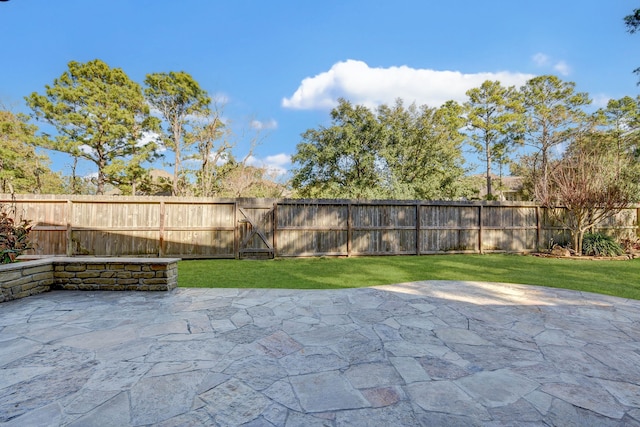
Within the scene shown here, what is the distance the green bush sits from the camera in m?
8.11

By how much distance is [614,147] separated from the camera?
57.9ft

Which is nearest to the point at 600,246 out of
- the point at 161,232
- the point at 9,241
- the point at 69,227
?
the point at 161,232

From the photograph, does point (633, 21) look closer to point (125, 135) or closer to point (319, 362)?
point (319, 362)

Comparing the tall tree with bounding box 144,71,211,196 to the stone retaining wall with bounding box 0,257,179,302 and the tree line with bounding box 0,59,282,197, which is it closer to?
the tree line with bounding box 0,59,282,197

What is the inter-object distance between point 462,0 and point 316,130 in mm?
7120

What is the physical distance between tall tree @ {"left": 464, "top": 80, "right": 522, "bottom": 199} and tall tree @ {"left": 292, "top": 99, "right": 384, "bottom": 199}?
10.5 meters

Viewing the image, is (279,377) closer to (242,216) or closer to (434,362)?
(434,362)

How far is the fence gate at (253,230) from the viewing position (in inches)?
306

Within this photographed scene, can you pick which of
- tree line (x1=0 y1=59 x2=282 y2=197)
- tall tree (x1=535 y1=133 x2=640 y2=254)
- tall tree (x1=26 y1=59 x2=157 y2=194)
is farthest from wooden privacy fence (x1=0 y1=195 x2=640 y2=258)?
tall tree (x1=26 y1=59 x2=157 y2=194)

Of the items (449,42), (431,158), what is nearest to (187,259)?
(449,42)

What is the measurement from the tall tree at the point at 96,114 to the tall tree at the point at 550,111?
894 inches

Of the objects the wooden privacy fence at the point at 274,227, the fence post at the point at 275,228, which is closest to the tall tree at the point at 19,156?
the wooden privacy fence at the point at 274,227

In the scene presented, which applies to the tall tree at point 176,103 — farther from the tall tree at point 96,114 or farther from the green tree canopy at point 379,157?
the green tree canopy at point 379,157

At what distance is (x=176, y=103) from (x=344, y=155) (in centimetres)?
1095
